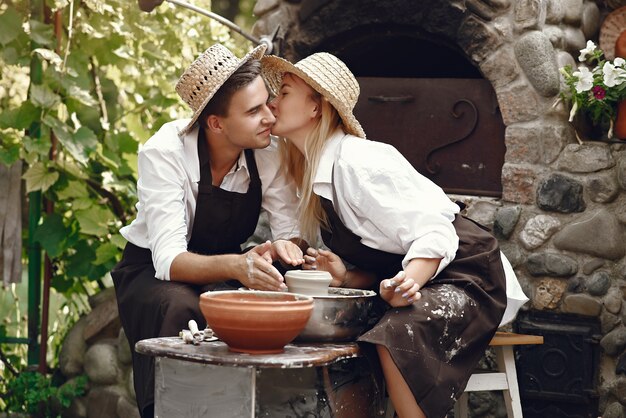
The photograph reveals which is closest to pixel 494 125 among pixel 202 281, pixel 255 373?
pixel 202 281

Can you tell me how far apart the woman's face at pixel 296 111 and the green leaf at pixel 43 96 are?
1.65 metres

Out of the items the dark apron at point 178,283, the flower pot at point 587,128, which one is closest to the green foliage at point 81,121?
the dark apron at point 178,283

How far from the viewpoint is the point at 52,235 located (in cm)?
480

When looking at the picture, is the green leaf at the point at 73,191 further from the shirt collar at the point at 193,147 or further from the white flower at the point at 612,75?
the white flower at the point at 612,75

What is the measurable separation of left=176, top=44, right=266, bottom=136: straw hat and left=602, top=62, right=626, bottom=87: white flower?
1.41m

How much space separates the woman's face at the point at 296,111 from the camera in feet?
11.4

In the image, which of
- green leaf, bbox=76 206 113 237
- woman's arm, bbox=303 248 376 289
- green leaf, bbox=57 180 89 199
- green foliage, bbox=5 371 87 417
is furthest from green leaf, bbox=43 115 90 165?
woman's arm, bbox=303 248 376 289

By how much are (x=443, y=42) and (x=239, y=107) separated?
137cm

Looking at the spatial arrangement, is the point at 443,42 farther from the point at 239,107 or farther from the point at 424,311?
the point at 424,311

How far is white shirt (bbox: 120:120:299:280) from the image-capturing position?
10.9 ft

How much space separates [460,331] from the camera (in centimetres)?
314

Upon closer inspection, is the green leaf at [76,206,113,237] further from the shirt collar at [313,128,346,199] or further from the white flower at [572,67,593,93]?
the white flower at [572,67,593,93]

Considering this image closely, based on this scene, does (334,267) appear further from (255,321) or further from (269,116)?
(255,321)

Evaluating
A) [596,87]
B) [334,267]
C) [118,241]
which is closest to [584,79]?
[596,87]
